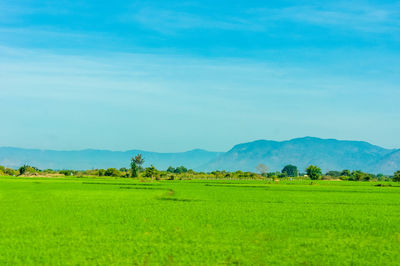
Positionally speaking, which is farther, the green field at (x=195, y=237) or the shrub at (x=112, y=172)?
the shrub at (x=112, y=172)

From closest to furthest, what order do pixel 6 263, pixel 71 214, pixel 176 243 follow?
pixel 6 263, pixel 176 243, pixel 71 214

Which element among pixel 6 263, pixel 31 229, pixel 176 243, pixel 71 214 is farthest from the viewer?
pixel 71 214

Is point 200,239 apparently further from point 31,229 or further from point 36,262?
point 31,229

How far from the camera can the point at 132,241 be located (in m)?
17.8

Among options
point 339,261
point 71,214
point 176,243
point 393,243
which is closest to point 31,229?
point 71,214

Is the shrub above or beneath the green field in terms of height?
above

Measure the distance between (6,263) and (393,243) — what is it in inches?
640

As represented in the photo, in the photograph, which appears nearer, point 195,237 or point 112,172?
point 195,237

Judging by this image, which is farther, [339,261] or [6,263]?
[339,261]

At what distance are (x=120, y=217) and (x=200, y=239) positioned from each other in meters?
7.61

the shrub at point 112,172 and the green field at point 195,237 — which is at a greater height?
the shrub at point 112,172

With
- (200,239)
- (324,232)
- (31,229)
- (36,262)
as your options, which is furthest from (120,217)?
(324,232)

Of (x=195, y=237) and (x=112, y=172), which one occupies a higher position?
(x=112, y=172)

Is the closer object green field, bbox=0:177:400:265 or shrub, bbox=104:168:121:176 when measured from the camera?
green field, bbox=0:177:400:265
